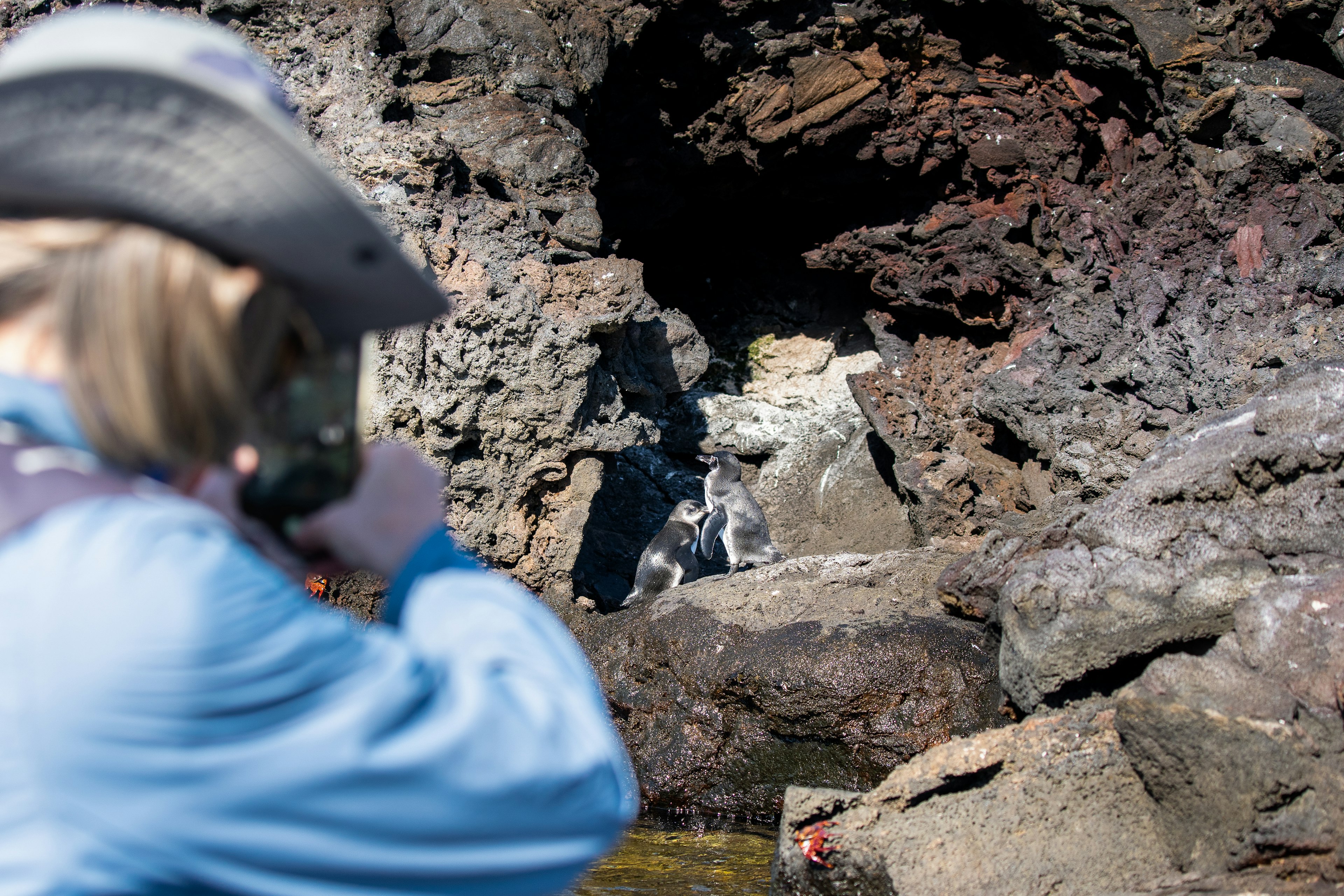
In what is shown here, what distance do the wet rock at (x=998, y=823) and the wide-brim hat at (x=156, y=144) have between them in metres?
3.22

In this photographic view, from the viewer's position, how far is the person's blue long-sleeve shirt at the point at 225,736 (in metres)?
0.54

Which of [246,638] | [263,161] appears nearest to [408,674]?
[246,638]

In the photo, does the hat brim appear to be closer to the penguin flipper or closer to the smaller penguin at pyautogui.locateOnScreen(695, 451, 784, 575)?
the smaller penguin at pyautogui.locateOnScreen(695, 451, 784, 575)

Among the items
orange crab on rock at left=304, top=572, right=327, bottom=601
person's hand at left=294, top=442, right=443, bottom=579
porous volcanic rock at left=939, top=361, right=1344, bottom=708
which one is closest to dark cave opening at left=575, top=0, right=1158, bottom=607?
orange crab on rock at left=304, top=572, right=327, bottom=601

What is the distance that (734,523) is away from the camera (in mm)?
8227

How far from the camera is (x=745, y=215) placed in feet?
33.2

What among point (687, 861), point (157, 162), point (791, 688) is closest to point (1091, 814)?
point (687, 861)

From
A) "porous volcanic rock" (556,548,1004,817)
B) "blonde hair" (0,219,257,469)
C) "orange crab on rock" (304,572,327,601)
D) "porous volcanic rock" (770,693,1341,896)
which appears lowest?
"porous volcanic rock" (556,548,1004,817)

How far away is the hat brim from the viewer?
603 mm

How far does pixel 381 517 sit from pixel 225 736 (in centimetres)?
22

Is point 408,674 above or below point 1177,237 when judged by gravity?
above

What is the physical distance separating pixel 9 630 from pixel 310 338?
0.86 feet

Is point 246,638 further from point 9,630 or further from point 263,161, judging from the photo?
point 263,161

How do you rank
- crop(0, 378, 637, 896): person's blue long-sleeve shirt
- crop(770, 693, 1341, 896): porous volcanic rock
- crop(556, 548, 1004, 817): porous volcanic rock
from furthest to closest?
crop(556, 548, 1004, 817): porous volcanic rock → crop(770, 693, 1341, 896): porous volcanic rock → crop(0, 378, 637, 896): person's blue long-sleeve shirt
